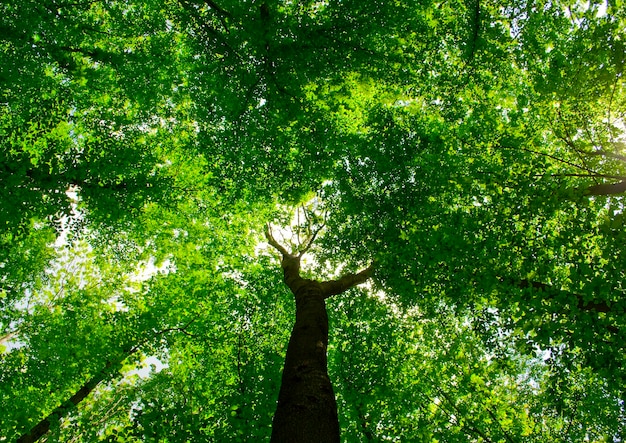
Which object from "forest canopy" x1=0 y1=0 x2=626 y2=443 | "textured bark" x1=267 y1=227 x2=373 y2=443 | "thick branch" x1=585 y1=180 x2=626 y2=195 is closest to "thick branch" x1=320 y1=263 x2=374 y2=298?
"forest canopy" x1=0 y1=0 x2=626 y2=443

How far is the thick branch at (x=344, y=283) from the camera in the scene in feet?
31.1

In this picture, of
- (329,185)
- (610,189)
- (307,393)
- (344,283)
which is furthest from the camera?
(329,185)

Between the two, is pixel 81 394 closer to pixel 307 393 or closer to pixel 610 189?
pixel 307 393

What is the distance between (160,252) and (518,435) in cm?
1560

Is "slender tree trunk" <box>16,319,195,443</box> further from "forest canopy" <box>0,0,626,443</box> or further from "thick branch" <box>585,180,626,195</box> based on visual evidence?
"thick branch" <box>585,180,626,195</box>

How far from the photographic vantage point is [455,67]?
35.6ft

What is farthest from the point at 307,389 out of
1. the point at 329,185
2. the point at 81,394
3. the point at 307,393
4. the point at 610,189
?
the point at 81,394

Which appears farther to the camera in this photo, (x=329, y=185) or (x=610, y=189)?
(x=329, y=185)

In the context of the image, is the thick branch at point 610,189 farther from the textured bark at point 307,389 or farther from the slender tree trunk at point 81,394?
the slender tree trunk at point 81,394

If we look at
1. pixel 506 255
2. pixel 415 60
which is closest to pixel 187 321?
pixel 506 255

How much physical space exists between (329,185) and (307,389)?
8285 millimetres

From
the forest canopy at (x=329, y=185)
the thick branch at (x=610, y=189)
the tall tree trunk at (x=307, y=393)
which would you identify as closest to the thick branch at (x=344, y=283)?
the forest canopy at (x=329, y=185)

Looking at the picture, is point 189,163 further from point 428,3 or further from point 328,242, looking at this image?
point 428,3

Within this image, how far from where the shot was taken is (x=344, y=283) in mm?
10250
